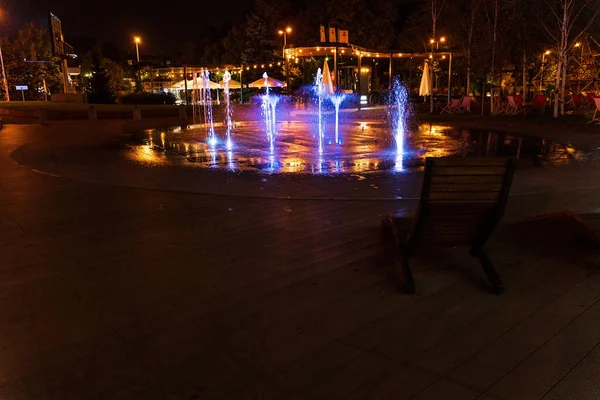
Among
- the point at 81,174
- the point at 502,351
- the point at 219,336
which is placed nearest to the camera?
the point at 502,351

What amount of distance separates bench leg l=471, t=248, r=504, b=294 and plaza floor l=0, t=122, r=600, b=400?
0.27 ft

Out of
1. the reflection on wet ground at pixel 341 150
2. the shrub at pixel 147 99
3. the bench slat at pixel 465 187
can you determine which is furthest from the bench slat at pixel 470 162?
the shrub at pixel 147 99

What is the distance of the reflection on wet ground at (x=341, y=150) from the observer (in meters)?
11.1

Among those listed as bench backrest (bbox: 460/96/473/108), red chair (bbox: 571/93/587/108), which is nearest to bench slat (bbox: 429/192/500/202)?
bench backrest (bbox: 460/96/473/108)

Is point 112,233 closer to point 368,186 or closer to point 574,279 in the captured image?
point 368,186

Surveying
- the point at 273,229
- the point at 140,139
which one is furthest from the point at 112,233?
the point at 140,139

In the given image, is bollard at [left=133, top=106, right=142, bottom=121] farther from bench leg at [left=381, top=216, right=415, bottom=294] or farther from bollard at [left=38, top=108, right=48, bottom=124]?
bench leg at [left=381, top=216, right=415, bottom=294]

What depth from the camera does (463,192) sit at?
4273 mm

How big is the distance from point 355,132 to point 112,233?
13.6 meters

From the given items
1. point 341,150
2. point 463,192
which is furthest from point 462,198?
point 341,150

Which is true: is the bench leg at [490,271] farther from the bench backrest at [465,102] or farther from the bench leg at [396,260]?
the bench backrest at [465,102]

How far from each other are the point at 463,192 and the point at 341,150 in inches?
370

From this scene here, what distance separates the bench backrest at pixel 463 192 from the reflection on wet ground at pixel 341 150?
590 centimetres

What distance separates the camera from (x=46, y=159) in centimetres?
1226
